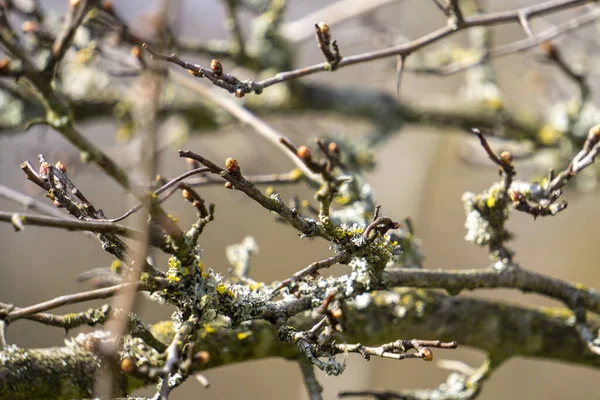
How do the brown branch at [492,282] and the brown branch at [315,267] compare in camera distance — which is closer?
the brown branch at [315,267]

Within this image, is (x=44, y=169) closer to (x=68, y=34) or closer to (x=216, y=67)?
(x=216, y=67)

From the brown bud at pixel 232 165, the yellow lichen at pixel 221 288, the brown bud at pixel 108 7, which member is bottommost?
the yellow lichen at pixel 221 288

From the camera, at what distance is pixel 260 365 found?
5746 mm

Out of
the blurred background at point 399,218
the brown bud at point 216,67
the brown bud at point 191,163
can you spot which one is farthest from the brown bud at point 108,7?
the blurred background at point 399,218

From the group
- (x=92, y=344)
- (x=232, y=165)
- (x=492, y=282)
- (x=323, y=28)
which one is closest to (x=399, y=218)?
(x=492, y=282)

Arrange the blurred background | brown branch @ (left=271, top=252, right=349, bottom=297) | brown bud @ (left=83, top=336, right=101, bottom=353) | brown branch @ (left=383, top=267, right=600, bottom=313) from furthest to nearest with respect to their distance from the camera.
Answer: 1. the blurred background
2. brown branch @ (left=383, top=267, right=600, bottom=313)
3. brown bud @ (left=83, top=336, right=101, bottom=353)
4. brown branch @ (left=271, top=252, right=349, bottom=297)

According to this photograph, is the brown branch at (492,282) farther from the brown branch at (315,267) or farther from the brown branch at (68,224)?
the brown branch at (68,224)

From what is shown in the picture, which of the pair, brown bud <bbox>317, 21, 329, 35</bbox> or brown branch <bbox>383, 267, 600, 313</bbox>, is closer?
brown bud <bbox>317, 21, 329, 35</bbox>

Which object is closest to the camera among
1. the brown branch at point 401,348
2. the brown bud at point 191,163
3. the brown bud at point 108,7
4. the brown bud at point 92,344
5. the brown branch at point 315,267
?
the brown branch at point 401,348

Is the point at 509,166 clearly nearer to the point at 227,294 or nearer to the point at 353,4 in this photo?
the point at 227,294

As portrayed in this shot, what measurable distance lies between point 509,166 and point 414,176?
158 inches

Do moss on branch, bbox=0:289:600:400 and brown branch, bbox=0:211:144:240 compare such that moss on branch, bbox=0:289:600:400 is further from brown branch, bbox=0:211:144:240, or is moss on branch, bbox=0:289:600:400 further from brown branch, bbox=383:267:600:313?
brown branch, bbox=0:211:144:240

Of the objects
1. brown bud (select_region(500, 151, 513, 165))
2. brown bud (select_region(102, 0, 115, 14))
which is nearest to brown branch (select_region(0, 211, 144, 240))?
brown bud (select_region(500, 151, 513, 165))

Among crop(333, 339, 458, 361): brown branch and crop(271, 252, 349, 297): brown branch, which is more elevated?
crop(271, 252, 349, 297): brown branch
